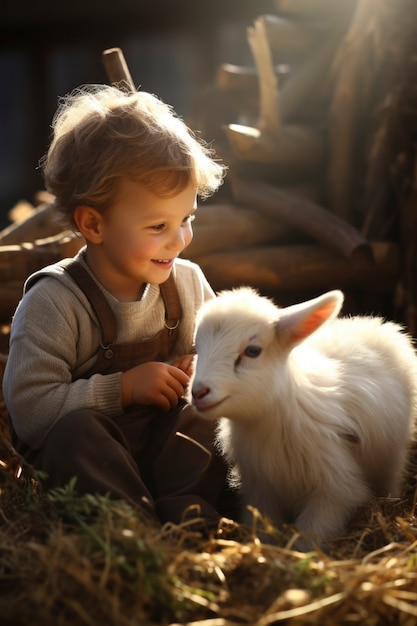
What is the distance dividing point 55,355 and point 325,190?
3.43 m

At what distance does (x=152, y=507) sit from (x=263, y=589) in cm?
75

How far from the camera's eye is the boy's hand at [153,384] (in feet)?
11.3

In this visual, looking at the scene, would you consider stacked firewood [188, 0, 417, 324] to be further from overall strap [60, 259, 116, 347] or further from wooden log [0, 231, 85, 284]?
overall strap [60, 259, 116, 347]

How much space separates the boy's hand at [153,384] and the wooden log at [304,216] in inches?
85.3

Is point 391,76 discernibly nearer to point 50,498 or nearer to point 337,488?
point 337,488

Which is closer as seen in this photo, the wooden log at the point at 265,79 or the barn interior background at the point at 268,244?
the barn interior background at the point at 268,244

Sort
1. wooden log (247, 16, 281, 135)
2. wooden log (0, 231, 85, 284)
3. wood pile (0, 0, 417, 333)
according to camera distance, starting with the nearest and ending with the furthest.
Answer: wooden log (0, 231, 85, 284), wood pile (0, 0, 417, 333), wooden log (247, 16, 281, 135)

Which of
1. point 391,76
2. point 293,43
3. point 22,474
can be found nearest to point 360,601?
point 22,474

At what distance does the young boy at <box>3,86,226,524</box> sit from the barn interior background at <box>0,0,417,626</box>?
0.76 ft

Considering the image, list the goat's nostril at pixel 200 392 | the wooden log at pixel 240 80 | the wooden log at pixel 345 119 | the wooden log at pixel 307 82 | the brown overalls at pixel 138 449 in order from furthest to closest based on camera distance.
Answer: the wooden log at pixel 240 80 → the wooden log at pixel 307 82 → the wooden log at pixel 345 119 → the brown overalls at pixel 138 449 → the goat's nostril at pixel 200 392

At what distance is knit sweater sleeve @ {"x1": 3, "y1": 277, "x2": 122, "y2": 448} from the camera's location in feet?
11.0

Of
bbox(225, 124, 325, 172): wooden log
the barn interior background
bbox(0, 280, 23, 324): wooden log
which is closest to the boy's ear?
the barn interior background

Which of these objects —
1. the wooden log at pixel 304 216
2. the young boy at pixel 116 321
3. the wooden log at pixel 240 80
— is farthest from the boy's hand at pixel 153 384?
the wooden log at pixel 240 80

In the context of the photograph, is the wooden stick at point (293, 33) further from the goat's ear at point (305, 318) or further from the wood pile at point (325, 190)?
the goat's ear at point (305, 318)
